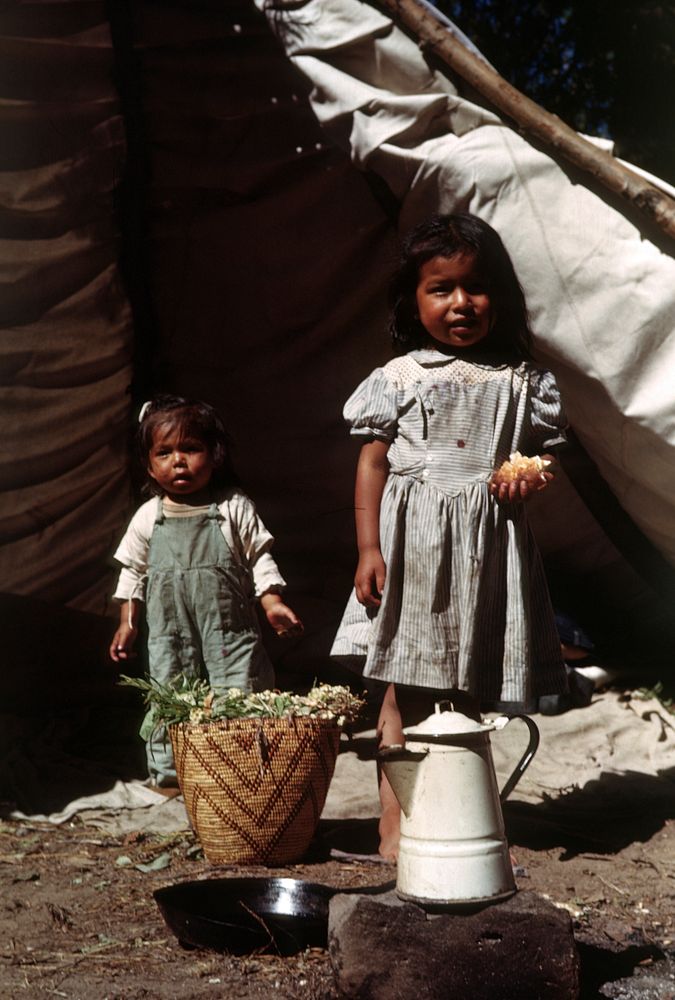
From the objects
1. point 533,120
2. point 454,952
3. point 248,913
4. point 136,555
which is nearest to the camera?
point 454,952

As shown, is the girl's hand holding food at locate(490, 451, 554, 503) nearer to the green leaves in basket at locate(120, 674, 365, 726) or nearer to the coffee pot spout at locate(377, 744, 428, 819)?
the green leaves in basket at locate(120, 674, 365, 726)

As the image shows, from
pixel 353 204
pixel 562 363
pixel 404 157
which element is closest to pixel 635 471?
pixel 562 363

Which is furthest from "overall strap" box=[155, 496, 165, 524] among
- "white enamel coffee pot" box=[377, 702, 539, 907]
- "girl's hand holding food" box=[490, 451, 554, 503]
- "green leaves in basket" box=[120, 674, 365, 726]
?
"white enamel coffee pot" box=[377, 702, 539, 907]

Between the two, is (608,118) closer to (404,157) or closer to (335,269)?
(335,269)

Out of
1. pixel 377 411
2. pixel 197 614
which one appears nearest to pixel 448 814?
pixel 377 411

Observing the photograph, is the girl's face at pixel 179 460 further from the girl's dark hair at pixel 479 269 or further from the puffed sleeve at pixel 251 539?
the girl's dark hair at pixel 479 269

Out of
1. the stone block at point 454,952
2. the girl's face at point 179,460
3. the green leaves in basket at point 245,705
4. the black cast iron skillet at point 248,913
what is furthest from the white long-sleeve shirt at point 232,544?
the stone block at point 454,952

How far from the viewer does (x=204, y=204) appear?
4.09 metres

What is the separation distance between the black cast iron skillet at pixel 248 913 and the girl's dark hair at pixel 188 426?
5.12 ft

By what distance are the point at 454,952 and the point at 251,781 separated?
3.10ft

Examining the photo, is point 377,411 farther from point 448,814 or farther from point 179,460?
point 448,814

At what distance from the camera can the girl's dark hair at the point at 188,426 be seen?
3.44 m

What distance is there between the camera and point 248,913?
7.16 feet

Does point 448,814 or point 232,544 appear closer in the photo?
point 448,814
